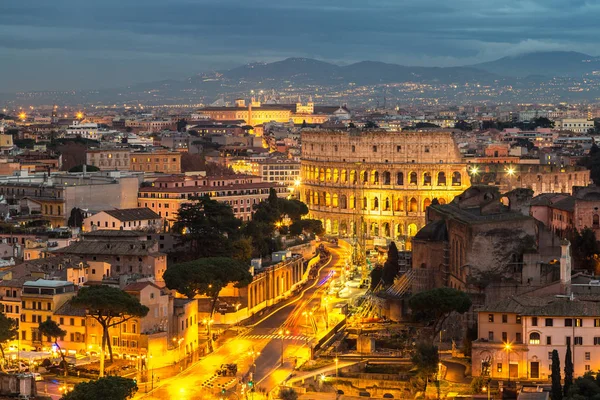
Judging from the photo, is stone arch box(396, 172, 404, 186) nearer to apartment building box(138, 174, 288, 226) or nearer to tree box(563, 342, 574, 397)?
apartment building box(138, 174, 288, 226)

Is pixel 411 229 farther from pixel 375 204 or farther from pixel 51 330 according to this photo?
pixel 51 330

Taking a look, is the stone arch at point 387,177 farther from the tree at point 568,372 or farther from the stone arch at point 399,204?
the tree at point 568,372

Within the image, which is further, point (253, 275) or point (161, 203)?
point (161, 203)

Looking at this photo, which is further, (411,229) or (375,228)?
(375,228)

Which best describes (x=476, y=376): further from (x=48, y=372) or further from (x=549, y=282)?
(x=48, y=372)

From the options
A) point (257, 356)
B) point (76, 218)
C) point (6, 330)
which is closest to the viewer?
point (6, 330)

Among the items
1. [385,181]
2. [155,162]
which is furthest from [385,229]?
[155,162]

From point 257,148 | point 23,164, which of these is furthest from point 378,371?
point 257,148
